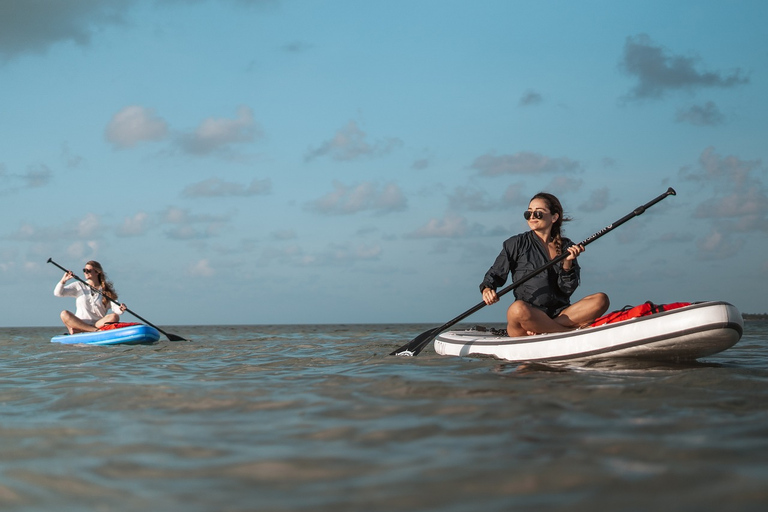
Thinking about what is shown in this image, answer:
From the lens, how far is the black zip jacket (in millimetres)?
7126

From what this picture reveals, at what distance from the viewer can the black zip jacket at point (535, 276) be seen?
281 inches

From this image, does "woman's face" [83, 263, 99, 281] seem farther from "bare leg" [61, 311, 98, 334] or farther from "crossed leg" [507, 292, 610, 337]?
"crossed leg" [507, 292, 610, 337]

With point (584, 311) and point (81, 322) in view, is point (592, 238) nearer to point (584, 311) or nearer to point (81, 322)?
point (584, 311)

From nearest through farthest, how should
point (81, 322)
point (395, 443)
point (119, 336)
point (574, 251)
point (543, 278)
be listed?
1. point (395, 443)
2. point (574, 251)
3. point (543, 278)
4. point (119, 336)
5. point (81, 322)

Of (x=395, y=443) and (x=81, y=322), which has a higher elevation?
(x=81, y=322)

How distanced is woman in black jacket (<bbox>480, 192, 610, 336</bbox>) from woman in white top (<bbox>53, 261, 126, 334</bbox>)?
9.01 meters

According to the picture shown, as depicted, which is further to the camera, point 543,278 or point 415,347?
point 415,347

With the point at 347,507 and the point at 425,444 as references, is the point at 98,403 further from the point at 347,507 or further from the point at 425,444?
the point at 347,507

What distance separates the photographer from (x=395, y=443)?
3.08 metres

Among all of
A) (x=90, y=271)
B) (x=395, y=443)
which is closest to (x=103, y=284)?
(x=90, y=271)

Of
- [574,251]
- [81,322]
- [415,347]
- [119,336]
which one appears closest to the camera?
[574,251]

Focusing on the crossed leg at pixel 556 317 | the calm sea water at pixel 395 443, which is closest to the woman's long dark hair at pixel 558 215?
the crossed leg at pixel 556 317

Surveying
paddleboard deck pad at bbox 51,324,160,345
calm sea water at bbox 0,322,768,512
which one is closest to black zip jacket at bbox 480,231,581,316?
calm sea water at bbox 0,322,768,512

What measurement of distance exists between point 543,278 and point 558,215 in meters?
0.74
